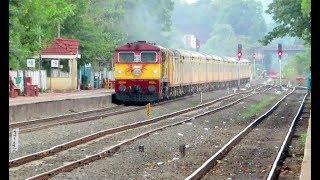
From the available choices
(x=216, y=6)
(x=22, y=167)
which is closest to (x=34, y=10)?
(x=22, y=167)

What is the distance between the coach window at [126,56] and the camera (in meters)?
31.2

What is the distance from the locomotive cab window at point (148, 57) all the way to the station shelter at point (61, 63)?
7908 mm

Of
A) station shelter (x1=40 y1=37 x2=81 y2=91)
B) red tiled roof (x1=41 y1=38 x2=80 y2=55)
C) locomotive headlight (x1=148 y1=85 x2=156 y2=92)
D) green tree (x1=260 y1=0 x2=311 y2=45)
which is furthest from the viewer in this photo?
station shelter (x1=40 y1=37 x2=81 y2=91)

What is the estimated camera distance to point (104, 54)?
1757 inches

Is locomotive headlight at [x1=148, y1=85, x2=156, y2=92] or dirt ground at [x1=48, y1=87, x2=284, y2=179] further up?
locomotive headlight at [x1=148, y1=85, x2=156, y2=92]

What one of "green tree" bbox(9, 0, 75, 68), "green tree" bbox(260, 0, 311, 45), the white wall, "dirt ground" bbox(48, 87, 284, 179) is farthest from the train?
"dirt ground" bbox(48, 87, 284, 179)

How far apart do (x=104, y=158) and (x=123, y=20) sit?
47.0 m

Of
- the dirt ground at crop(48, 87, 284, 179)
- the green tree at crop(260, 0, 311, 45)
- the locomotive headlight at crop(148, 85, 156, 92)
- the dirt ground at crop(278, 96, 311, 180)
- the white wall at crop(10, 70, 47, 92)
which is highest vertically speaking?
the green tree at crop(260, 0, 311, 45)

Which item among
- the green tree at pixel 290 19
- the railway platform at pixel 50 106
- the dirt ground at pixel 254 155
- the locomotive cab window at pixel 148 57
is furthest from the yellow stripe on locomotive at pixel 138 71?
the dirt ground at pixel 254 155

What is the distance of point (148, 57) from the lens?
101ft

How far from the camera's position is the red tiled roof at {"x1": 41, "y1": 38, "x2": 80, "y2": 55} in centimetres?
3747

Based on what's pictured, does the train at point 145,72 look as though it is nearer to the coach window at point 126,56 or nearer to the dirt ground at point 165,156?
the coach window at point 126,56

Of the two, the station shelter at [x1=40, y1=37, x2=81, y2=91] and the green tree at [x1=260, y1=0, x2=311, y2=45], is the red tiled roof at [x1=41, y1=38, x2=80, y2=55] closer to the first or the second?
the station shelter at [x1=40, y1=37, x2=81, y2=91]
